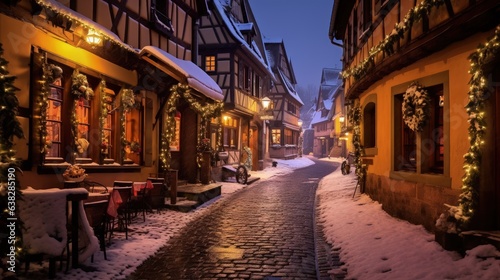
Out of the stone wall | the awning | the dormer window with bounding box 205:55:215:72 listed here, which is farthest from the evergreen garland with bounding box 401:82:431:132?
the dormer window with bounding box 205:55:215:72

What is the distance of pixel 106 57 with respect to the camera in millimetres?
9555

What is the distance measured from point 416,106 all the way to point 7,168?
6521mm

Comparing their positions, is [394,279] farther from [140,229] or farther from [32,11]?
[32,11]

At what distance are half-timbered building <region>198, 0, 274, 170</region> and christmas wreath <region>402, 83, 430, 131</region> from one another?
11898 millimetres

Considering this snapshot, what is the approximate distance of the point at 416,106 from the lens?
7348 mm

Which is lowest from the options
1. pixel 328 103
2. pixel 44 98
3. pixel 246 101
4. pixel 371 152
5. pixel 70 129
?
pixel 371 152

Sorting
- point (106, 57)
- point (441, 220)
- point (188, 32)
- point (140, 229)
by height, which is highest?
point (188, 32)

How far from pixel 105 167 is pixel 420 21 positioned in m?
7.33

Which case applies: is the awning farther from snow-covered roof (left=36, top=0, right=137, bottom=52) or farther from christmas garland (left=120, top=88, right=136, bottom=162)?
snow-covered roof (left=36, top=0, right=137, bottom=52)

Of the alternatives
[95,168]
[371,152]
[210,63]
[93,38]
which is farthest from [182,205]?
[210,63]

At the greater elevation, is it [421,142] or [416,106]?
[416,106]

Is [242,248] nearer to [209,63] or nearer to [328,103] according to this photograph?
[209,63]

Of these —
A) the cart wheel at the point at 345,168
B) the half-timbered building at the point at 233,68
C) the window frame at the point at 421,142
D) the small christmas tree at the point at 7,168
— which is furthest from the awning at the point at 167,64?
the cart wheel at the point at 345,168

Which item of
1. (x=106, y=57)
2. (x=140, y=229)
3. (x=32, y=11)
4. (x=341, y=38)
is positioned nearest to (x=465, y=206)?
(x=140, y=229)
